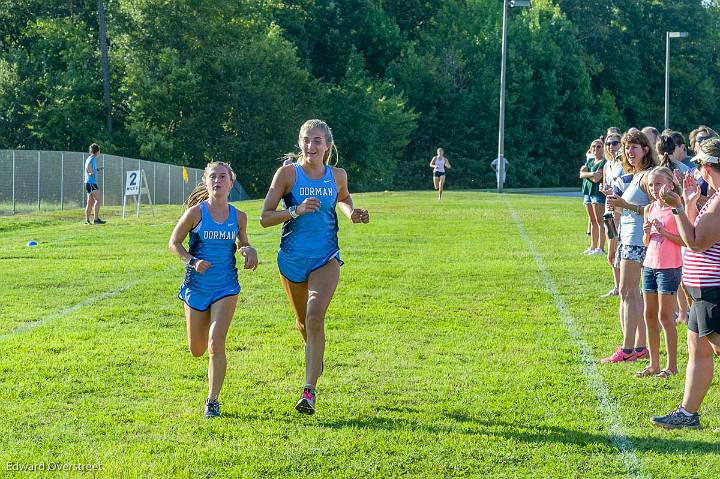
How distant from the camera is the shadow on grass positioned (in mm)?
6613

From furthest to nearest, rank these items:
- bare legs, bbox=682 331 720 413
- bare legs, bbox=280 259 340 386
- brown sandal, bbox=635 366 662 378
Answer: brown sandal, bbox=635 366 662 378 < bare legs, bbox=280 259 340 386 < bare legs, bbox=682 331 720 413

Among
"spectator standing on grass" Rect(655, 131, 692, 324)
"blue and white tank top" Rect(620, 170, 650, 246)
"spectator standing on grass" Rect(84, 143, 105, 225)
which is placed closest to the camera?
"spectator standing on grass" Rect(655, 131, 692, 324)

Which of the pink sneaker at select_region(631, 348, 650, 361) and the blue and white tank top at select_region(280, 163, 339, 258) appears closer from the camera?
the blue and white tank top at select_region(280, 163, 339, 258)

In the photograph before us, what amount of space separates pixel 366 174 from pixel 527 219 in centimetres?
3830

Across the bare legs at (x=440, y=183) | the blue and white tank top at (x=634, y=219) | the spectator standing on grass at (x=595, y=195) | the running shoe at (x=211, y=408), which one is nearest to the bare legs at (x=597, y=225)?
the spectator standing on grass at (x=595, y=195)

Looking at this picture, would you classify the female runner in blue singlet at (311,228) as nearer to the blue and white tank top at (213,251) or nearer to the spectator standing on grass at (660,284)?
the blue and white tank top at (213,251)

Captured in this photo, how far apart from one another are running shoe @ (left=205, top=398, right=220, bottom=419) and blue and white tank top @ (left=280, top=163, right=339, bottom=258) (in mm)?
1164

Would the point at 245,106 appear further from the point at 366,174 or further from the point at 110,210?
the point at 110,210

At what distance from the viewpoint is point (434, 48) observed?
7244 cm

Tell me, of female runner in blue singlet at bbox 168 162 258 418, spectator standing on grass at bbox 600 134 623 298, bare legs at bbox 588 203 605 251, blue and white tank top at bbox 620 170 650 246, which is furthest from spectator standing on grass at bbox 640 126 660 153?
bare legs at bbox 588 203 605 251

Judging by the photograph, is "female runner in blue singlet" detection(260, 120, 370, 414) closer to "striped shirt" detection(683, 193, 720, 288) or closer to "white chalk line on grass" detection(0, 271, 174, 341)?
"striped shirt" detection(683, 193, 720, 288)

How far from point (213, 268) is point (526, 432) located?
7.66 ft

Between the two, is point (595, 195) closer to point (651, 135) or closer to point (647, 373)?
point (651, 135)

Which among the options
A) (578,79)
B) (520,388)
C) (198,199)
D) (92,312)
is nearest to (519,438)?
(520,388)
